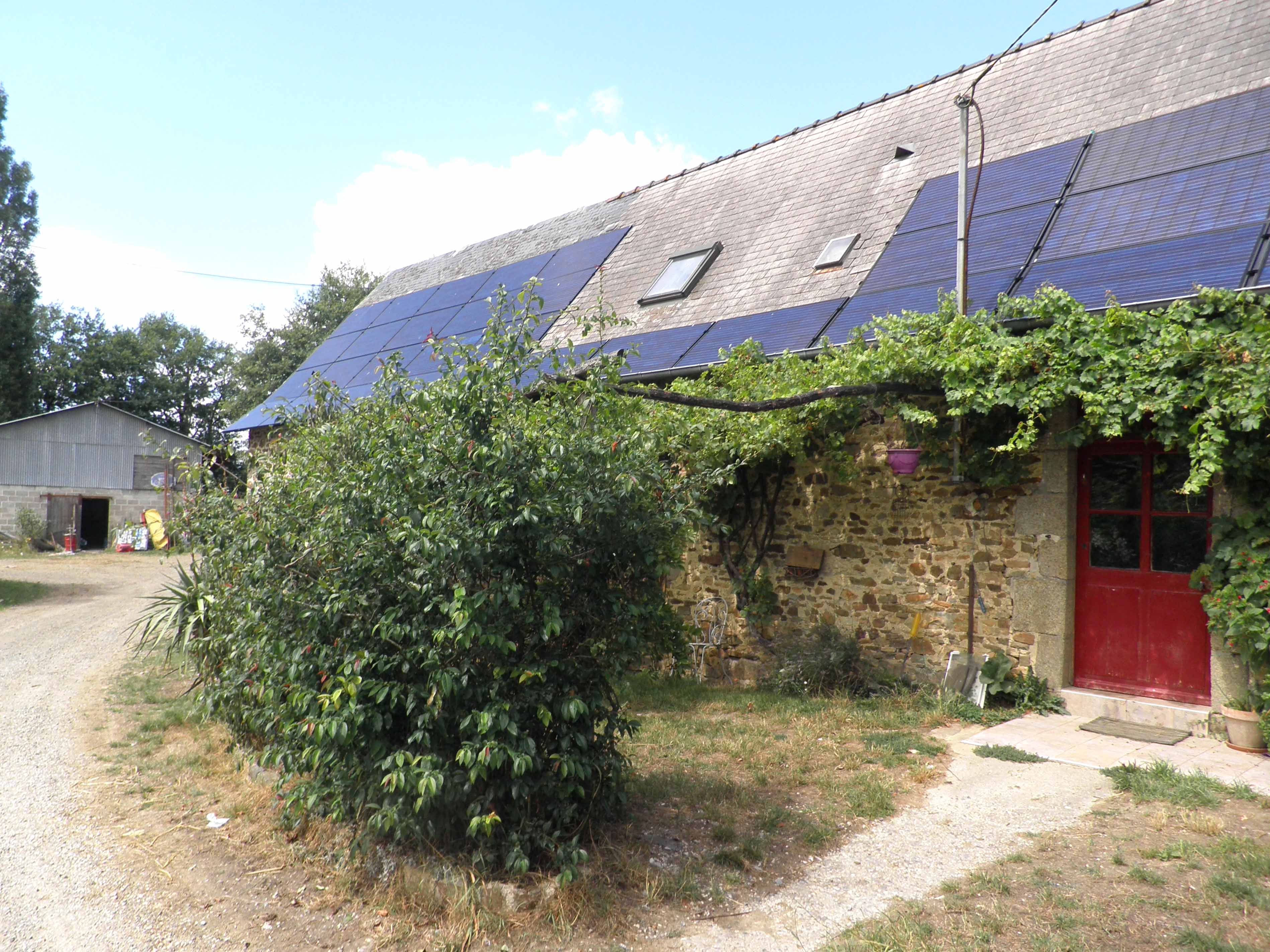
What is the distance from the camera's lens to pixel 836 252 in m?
9.04

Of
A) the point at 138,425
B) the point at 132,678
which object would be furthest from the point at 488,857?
the point at 138,425

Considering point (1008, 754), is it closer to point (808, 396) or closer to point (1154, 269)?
point (808, 396)

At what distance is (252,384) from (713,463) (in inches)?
1165

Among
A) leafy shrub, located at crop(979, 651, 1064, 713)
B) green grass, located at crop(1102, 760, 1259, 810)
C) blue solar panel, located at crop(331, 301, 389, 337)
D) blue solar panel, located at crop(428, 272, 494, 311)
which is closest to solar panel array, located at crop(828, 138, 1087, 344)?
leafy shrub, located at crop(979, 651, 1064, 713)

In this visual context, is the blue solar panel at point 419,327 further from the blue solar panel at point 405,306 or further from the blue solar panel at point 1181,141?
the blue solar panel at point 1181,141

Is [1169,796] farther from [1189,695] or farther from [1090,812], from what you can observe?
[1189,695]

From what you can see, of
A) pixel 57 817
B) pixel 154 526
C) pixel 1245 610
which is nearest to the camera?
pixel 57 817

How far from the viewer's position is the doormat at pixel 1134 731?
5.83 m

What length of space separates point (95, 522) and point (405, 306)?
57.7ft

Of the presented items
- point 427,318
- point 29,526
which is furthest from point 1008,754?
point 29,526

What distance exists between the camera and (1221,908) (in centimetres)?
351

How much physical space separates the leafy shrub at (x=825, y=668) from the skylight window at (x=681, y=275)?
15.2ft

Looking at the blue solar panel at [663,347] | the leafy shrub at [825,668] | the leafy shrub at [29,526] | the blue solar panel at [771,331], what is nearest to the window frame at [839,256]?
the blue solar panel at [771,331]

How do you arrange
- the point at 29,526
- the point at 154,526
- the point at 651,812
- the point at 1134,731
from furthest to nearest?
the point at 154,526 → the point at 29,526 → the point at 1134,731 → the point at 651,812
